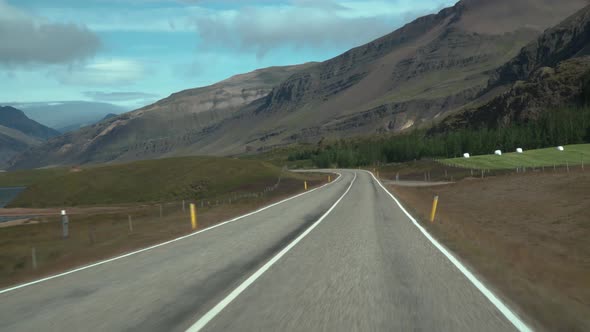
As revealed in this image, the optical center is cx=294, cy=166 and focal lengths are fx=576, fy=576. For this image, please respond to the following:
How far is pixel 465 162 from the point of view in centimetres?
10381

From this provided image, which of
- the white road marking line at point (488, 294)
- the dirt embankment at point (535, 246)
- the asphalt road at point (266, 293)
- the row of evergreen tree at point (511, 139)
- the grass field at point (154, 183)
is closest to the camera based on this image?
the white road marking line at point (488, 294)

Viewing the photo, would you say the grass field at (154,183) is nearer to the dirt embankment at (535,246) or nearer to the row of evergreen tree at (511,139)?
the dirt embankment at (535,246)

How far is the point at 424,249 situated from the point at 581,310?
6550mm

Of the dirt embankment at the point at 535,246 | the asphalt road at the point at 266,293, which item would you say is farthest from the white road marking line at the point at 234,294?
the dirt embankment at the point at 535,246

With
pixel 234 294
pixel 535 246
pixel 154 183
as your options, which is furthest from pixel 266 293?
pixel 154 183

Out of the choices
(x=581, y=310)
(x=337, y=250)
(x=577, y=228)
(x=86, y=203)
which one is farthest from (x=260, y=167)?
(x=581, y=310)

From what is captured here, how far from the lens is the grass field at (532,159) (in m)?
94.2

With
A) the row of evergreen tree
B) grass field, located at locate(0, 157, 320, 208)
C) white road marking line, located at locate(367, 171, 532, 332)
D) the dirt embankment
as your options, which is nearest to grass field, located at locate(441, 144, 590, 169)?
the row of evergreen tree

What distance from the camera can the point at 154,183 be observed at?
355 feet

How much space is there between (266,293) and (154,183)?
102 meters

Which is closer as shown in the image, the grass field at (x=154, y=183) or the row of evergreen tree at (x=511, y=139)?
the grass field at (x=154, y=183)

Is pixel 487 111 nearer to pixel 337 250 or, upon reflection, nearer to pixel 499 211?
pixel 499 211

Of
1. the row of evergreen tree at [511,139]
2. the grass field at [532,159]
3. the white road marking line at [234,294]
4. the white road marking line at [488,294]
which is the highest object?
the row of evergreen tree at [511,139]

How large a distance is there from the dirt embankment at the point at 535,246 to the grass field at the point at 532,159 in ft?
168
